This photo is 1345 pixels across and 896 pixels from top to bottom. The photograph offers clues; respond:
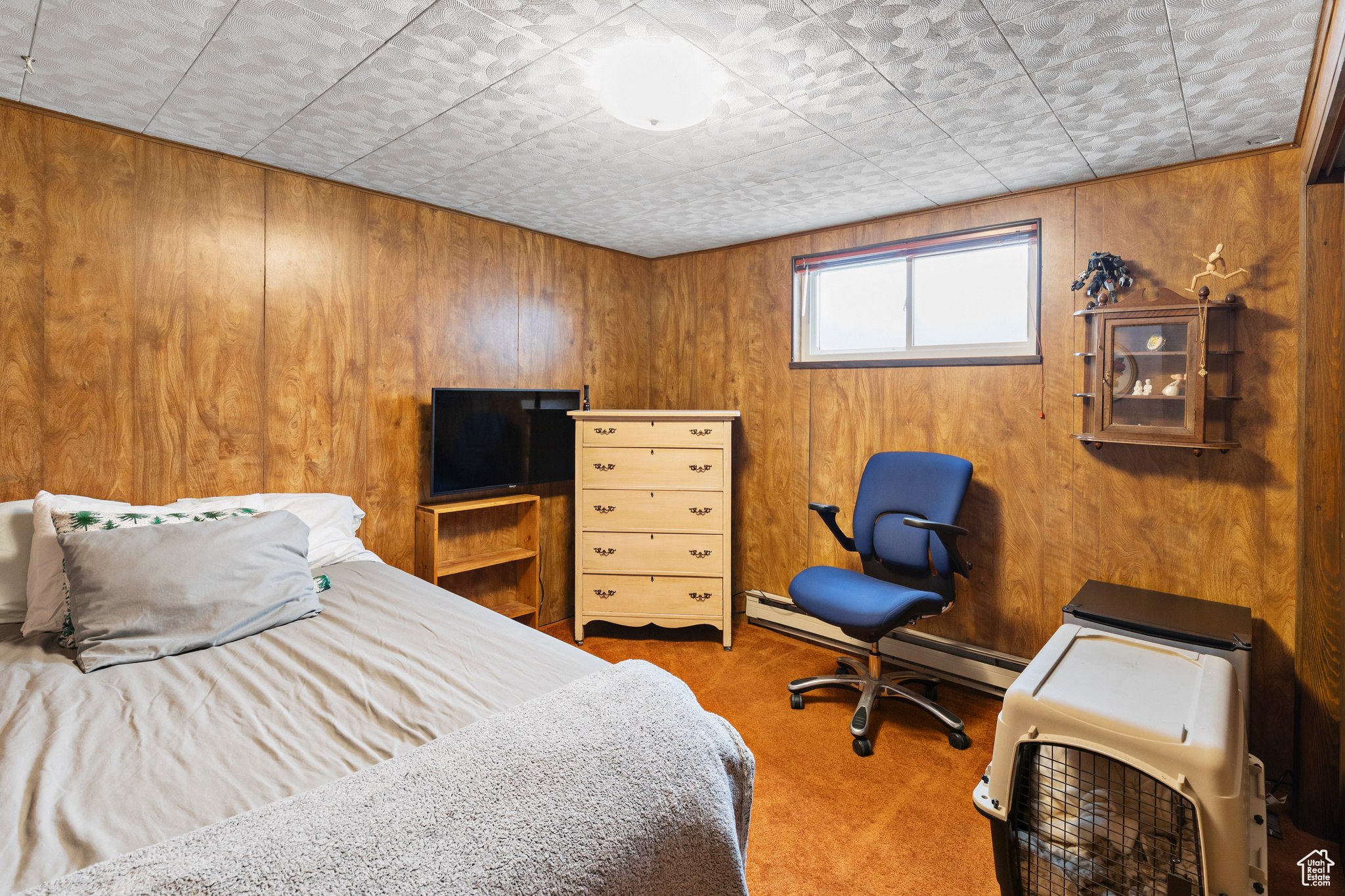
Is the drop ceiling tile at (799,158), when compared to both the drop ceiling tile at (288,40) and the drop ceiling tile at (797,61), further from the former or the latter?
the drop ceiling tile at (288,40)

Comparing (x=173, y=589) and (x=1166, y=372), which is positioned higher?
(x=1166, y=372)

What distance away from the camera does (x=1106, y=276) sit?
259 centimetres

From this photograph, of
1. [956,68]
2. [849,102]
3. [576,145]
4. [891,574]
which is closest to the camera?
[956,68]

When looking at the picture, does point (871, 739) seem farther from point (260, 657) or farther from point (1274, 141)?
point (1274, 141)

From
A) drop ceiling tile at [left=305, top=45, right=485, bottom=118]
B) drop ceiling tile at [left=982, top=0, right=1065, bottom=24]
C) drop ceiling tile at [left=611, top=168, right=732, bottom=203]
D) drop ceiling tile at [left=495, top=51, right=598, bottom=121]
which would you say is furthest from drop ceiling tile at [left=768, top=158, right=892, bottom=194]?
drop ceiling tile at [left=305, top=45, right=485, bottom=118]

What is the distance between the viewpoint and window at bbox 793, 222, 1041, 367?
9.94ft

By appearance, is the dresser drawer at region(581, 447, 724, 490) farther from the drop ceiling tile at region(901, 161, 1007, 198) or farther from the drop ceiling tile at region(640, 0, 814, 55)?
the drop ceiling tile at region(640, 0, 814, 55)

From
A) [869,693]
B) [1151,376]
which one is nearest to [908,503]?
[869,693]

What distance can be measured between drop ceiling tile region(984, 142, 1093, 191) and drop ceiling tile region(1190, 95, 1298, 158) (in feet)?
1.20

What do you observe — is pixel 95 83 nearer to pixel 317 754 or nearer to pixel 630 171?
pixel 630 171

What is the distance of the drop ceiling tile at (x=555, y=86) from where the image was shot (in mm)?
1849

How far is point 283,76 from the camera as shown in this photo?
6.31 ft

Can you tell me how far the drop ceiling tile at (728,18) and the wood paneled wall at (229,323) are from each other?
1.99 metres

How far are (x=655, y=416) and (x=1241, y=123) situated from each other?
261cm
